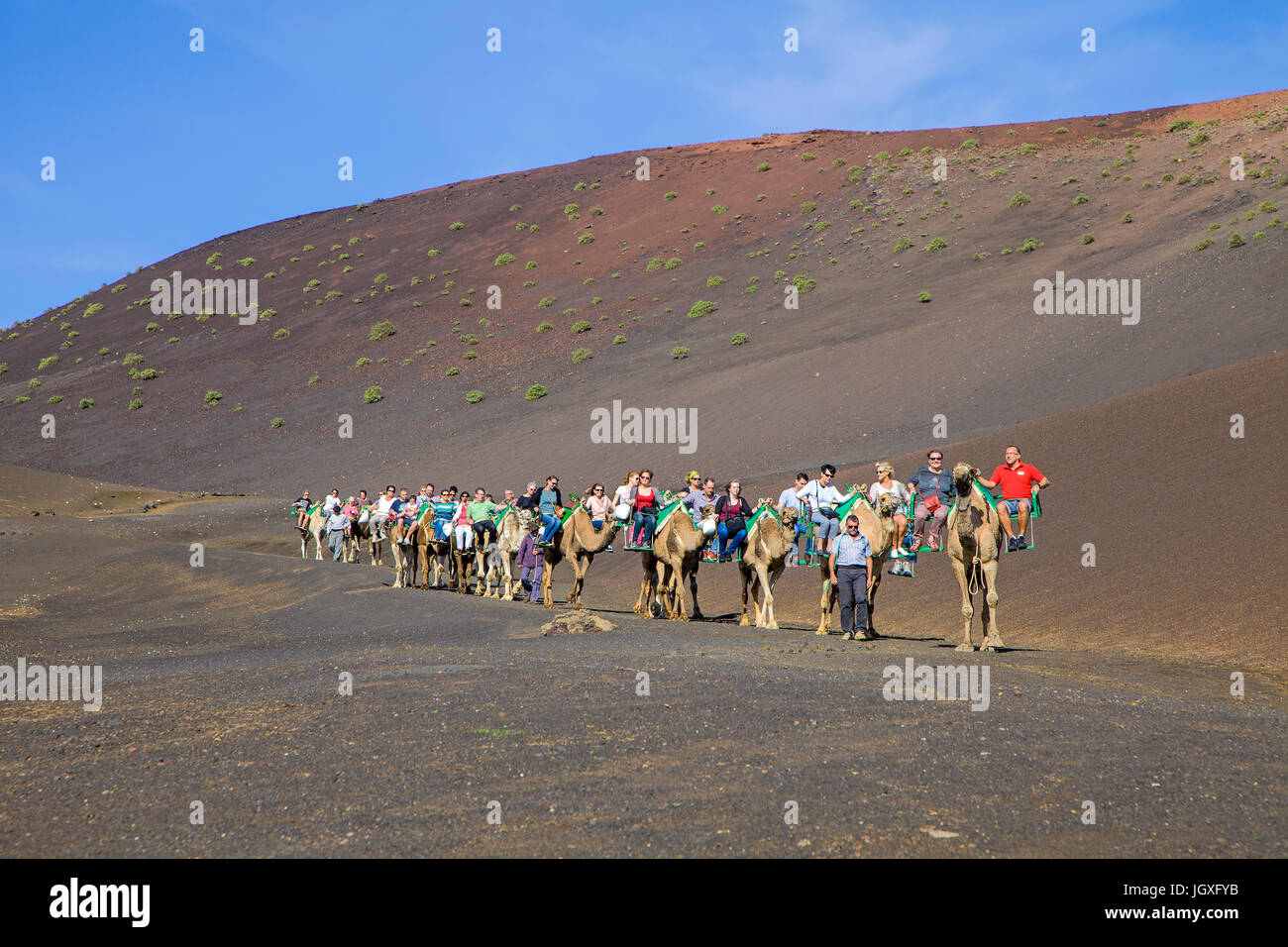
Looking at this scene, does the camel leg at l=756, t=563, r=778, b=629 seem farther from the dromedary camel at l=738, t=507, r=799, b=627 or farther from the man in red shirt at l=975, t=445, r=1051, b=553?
the man in red shirt at l=975, t=445, r=1051, b=553

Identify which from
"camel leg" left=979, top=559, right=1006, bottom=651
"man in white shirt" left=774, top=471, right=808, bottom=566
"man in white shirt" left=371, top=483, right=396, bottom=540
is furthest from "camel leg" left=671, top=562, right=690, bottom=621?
"man in white shirt" left=371, top=483, right=396, bottom=540

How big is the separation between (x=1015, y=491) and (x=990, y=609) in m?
1.77

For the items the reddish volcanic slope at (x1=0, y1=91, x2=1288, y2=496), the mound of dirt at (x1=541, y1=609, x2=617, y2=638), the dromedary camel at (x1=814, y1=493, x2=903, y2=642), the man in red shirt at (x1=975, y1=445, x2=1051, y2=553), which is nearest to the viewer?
the man in red shirt at (x1=975, y1=445, x2=1051, y2=553)

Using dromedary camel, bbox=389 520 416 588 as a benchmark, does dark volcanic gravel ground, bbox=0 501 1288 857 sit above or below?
below

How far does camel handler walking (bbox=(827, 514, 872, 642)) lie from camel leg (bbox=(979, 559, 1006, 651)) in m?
1.77

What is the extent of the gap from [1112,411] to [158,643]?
998 inches

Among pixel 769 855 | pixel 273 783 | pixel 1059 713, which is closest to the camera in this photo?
pixel 769 855

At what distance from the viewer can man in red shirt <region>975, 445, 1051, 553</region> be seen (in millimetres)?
16547

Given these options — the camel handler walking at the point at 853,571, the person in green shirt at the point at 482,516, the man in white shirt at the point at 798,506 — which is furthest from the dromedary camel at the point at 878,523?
the person in green shirt at the point at 482,516

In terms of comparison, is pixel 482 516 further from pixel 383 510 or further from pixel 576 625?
pixel 576 625

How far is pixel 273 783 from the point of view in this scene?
870 centimetres

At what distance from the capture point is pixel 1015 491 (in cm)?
1673
